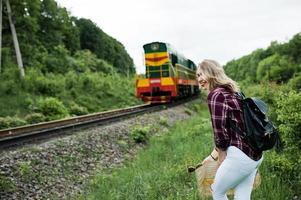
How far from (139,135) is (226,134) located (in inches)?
368

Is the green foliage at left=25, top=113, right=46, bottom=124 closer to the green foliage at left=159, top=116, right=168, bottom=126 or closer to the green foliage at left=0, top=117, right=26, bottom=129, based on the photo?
the green foliage at left=0, top=117, right=26, bottom=129

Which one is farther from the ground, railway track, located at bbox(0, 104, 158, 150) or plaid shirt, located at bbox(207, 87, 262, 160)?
plaid shirt, located at bbox(207, 87, 262, 160)

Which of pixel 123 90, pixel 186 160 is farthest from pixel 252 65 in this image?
pixel 186 160

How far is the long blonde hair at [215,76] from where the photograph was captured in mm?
3574

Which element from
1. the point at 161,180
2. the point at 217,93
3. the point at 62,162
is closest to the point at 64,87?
the point at 62,162

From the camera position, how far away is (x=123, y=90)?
3139cm

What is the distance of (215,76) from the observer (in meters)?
3.62

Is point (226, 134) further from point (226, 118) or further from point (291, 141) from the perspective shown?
point (291, 141)

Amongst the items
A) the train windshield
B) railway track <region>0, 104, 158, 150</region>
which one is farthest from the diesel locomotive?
railway track <region>0, 104, 158, 150</region>

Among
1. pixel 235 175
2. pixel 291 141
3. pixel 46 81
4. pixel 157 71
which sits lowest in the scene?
pixel 291 141

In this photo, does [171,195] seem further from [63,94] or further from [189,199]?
[63,94]

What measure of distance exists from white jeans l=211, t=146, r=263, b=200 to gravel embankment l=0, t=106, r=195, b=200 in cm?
419

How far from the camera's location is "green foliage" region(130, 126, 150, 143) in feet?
41.6

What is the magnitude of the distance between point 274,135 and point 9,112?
15276 millimetres
